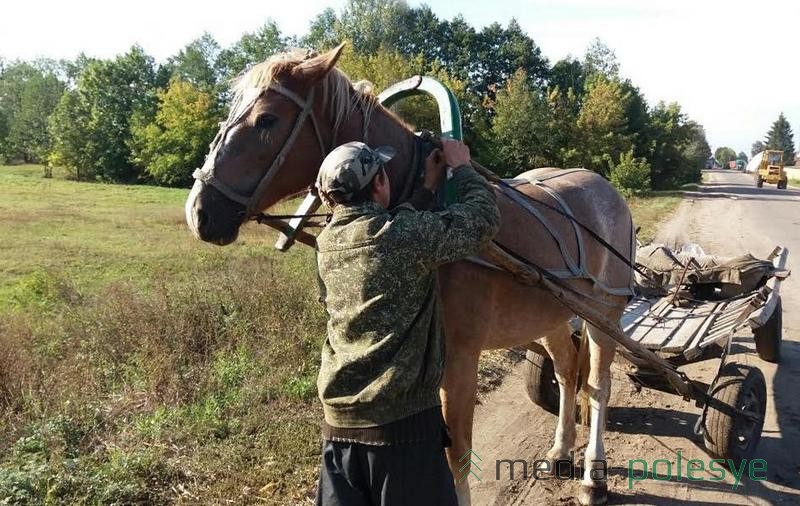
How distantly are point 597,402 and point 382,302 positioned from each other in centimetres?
272

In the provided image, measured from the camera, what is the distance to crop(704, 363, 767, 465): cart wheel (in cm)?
375

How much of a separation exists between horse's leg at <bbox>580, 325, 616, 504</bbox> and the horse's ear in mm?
2653

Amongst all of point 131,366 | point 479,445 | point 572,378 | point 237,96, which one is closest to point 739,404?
point 572,378

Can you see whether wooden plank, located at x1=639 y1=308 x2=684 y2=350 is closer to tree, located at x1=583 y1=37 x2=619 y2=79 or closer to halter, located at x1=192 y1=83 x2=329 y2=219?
halter, located at x1=192 y1=83 x2=329 y2=219

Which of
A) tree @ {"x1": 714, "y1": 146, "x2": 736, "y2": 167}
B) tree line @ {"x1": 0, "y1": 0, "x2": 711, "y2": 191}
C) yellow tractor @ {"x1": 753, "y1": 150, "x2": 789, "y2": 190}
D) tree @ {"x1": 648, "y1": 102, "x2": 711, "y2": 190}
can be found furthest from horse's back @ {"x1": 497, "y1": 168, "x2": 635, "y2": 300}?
tree @ {"x1": 714, "y1": 146, "x2": 736, "y2": 167}

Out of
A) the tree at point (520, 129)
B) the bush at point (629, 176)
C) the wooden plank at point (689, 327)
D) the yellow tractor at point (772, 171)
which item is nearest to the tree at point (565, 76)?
the yellow tractor at point (772, 171)

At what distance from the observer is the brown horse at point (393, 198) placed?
2.25 meters

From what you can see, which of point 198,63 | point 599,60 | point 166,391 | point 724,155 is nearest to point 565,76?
point 599,60

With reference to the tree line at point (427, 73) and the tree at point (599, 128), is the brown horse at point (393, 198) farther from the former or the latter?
the tree at point (599, 128)

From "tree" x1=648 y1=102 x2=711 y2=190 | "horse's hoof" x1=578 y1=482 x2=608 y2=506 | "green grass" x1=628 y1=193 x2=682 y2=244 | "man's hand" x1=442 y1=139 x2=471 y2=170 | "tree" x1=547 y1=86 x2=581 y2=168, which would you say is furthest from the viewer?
"tree" x1=648 y1=102 x2=711 y2=190

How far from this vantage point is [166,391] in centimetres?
460

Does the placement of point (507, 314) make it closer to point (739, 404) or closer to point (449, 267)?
point (449, 267)

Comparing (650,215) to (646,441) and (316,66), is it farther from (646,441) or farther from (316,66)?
(316,66)

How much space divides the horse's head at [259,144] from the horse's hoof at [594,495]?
281 cm
